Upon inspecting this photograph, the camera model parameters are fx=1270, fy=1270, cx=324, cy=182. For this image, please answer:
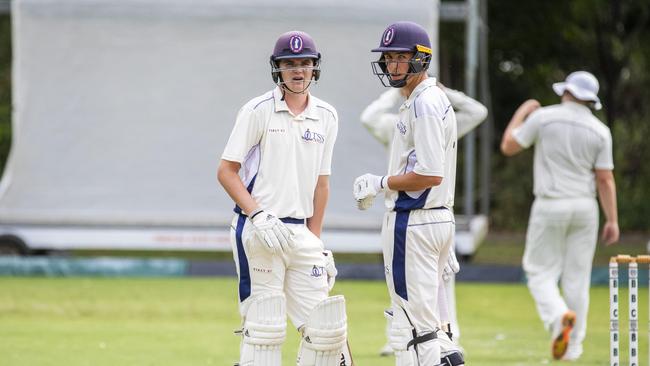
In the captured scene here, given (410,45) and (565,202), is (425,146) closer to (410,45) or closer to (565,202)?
(410,45)

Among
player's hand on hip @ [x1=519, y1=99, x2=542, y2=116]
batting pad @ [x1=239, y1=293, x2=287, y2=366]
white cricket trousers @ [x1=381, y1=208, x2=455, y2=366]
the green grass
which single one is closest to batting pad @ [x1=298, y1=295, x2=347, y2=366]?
batting pad @ [x1=239, y1=293, x2=287, y2=366]

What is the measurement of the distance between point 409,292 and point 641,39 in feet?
42.7

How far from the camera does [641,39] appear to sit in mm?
17188

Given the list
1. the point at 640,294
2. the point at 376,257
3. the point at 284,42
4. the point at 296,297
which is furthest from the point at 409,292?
the point at 376,257

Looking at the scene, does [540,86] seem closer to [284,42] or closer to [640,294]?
[640,294]

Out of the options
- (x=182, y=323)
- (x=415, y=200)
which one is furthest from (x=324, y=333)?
(x=182, y=323)

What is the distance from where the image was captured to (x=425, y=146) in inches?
194

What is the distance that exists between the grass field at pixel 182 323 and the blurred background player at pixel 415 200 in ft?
6.42

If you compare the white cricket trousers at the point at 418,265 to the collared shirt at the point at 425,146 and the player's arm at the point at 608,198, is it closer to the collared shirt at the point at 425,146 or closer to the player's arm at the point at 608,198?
the collared shirt at the point at 425,146

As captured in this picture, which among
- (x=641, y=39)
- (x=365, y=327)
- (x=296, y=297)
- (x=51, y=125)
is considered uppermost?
(x=641, y=39)

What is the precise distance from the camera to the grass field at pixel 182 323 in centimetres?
727

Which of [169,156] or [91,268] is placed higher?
[169,156]

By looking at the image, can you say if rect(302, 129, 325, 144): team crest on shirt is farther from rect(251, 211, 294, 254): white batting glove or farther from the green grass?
the green grass

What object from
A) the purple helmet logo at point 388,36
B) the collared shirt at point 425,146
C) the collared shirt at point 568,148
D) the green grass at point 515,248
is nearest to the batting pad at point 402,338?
the collared shirt at point 425,146
